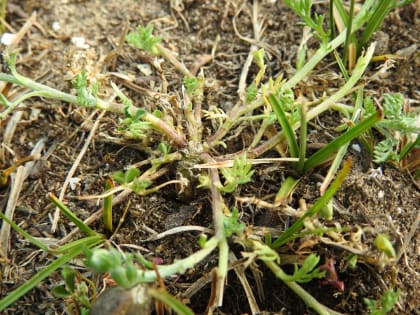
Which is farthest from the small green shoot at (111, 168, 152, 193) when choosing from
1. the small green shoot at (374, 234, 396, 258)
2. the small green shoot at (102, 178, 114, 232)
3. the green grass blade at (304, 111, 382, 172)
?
the small green shoot at (374, 234, 396, 258)

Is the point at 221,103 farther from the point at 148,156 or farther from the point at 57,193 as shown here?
the point at 57,193

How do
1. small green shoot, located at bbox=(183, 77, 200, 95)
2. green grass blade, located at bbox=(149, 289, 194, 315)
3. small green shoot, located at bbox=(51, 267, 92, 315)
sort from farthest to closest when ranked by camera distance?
1. small green shoot, located at bbox=(183, 77, 200, 95)
2. small green shoot, located at bbox=(51, 267, 92, 315)
3. green grass blade, located at bbox=(149, 289, 194, 315)

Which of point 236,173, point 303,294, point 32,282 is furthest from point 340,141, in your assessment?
point 32,282

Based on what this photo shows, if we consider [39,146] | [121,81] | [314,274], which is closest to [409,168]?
[314,274]

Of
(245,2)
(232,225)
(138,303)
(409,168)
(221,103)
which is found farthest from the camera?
(245,2)

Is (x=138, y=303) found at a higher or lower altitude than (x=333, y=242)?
lower

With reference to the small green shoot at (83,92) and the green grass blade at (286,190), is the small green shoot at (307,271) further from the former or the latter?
the small green shoot at (83,92)

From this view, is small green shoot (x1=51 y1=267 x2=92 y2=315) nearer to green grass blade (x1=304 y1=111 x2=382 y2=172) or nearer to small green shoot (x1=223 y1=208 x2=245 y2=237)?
small green shoot (x1=223 y1=208 x2=245 y2=237)
